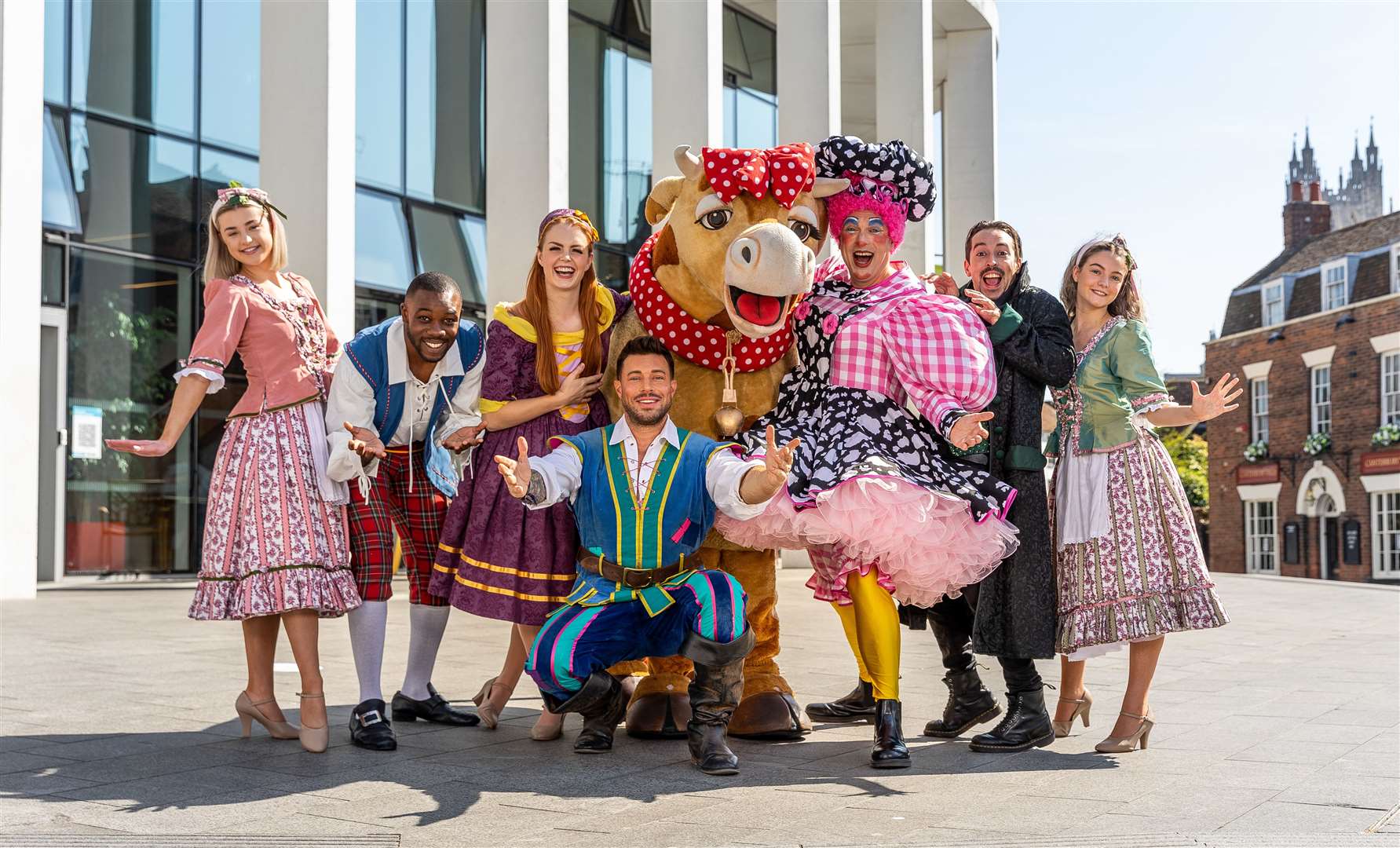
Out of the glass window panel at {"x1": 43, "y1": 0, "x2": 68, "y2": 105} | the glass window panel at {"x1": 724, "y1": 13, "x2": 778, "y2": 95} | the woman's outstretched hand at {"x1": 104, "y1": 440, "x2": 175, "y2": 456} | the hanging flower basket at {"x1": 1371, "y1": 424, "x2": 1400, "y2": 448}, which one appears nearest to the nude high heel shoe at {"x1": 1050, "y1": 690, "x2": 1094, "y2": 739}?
the woman's outstretched hand at {"x1": 104, "y1": 440, "x2": 175, "y2": 456}

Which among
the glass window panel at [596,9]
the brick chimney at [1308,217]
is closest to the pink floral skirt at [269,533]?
the glass window panel at [596,9]

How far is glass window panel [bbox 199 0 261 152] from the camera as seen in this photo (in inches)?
565

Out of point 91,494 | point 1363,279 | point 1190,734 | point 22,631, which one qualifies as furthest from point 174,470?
point 1363,279

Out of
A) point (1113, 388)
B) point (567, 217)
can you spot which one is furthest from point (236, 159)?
point (1113, 388)

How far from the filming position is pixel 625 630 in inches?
187

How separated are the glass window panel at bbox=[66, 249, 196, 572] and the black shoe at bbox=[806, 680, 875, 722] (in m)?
9.71

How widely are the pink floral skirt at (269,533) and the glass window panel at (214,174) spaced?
9606mm

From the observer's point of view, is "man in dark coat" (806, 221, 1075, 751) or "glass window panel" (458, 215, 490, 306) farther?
"glass window panel" (458, 215, 490, 306)

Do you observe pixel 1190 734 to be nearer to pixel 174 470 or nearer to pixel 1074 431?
pixel 1074 431

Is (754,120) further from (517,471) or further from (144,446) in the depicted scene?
(517,471)

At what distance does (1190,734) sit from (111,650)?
579cm

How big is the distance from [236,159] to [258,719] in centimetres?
1080

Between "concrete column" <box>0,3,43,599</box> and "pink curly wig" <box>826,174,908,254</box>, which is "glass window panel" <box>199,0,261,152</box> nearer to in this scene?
"concrete column" <box>0,3,43,599</box>

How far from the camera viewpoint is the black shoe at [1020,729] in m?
→ 5.05
